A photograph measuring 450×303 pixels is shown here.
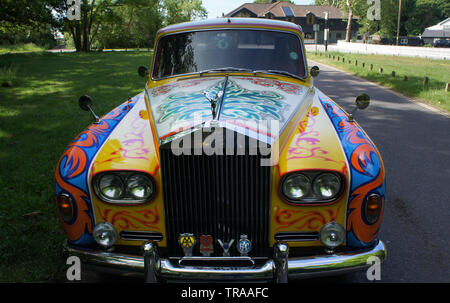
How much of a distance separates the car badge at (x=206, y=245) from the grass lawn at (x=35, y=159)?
1255 mm

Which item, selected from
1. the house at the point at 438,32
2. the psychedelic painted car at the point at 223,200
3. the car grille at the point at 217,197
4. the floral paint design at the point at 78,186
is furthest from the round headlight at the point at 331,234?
the house at the point at 438,32

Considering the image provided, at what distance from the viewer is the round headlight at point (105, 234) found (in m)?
2.41

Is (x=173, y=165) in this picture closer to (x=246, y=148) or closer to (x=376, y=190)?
(x=246, y=148)

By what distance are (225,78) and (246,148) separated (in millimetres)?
1548

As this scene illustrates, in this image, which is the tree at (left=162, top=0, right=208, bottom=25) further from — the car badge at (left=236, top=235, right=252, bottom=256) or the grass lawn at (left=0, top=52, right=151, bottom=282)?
the car badge at (left=236, top=235, right=252, bottom=256)

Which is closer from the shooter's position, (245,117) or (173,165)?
(173,165)

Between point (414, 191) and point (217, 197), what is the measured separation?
3.14 metres

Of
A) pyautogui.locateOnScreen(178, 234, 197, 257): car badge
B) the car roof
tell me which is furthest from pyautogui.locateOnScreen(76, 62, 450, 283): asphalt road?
the car roof

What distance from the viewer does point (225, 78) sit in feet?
12.0

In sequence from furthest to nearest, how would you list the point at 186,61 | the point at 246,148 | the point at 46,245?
the point at 186,61, the point at 46,245, the point at 246,148

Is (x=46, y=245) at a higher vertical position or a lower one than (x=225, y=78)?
lower

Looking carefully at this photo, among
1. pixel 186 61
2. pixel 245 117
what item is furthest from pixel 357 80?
pixel 245 117

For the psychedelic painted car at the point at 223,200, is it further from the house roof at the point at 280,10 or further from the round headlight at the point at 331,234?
the house roof at the point at 280,10

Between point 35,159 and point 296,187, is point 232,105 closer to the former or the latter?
point 296,187
